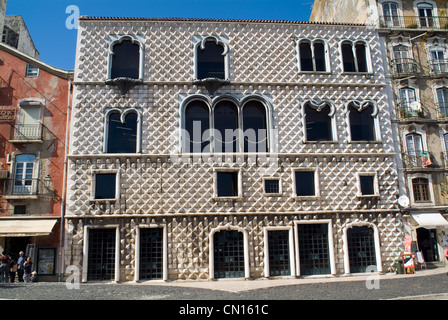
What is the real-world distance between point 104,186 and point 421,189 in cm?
1750

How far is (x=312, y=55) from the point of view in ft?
71.5

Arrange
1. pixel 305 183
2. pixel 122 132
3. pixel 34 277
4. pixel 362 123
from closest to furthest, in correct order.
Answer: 1. pixel 34 277
2. pixel 122 132
3. pixel 305 183
4. pixel 362 123

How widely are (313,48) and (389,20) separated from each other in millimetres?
5821

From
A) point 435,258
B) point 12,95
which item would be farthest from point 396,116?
point 12,95

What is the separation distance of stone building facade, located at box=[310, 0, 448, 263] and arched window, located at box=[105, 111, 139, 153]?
586 inches

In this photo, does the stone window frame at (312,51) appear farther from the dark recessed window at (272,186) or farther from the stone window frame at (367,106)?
the dark recessed window at (272,186)

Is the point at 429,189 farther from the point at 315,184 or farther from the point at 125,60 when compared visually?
the point at 125,60

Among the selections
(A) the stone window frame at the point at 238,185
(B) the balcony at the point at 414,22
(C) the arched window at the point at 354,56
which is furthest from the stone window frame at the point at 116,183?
(B) the balcony at the point at 414,22

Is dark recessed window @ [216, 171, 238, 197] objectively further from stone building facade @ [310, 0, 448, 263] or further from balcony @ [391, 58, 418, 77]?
balcony @ [391, 58, 418, 77]

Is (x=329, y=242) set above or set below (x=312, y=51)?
below

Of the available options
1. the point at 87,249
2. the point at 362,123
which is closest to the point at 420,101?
the point at 362,123

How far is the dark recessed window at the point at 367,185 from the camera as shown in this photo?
20.6 meters

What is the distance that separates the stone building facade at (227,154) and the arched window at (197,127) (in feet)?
0.25

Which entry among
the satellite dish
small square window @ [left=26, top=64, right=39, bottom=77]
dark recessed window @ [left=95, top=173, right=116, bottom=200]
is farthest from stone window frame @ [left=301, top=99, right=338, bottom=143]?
small square window @ [left=26, top=64, right=39, bottom=77]
